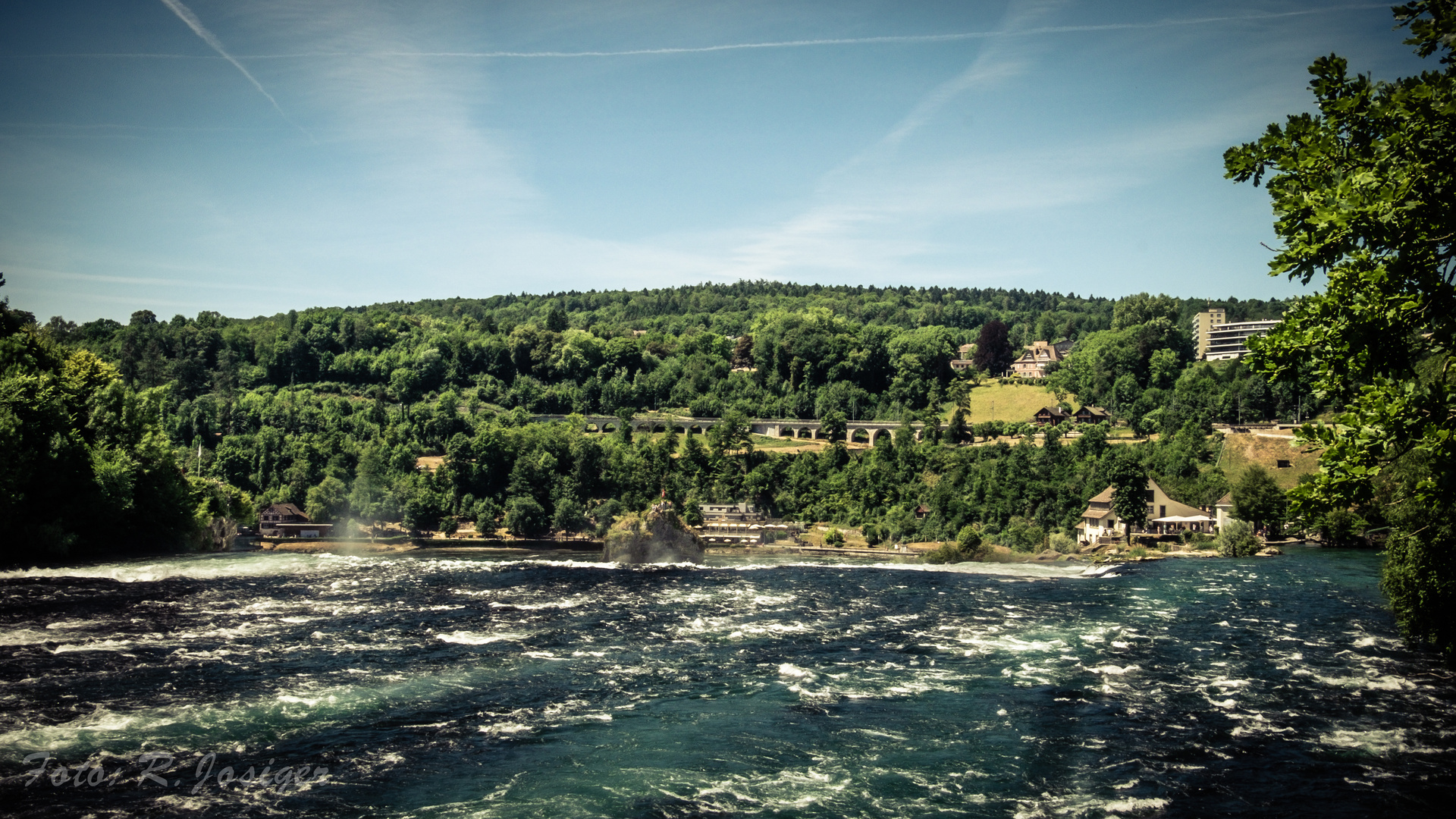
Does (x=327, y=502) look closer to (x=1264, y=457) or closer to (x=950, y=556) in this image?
(x=950, y=556)

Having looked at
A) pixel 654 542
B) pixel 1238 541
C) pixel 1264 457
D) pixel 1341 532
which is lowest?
pixel 654 542

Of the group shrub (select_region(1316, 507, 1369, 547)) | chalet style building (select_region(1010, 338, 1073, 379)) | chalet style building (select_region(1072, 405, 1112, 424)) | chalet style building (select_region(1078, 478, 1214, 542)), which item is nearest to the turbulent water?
shrub (select_region(1316, 507, 1369, 547))

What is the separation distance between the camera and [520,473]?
340 ft

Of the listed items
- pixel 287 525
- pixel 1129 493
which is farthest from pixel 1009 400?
pixel 287 525

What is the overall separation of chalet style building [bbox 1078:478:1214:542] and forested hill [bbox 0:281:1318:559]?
2253 mm

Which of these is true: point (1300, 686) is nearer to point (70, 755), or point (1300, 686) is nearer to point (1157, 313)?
point (70, 755)

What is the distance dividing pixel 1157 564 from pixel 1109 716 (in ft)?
140

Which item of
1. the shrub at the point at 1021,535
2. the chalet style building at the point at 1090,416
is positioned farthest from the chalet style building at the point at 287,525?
the chalet style building at the point at 1090,416

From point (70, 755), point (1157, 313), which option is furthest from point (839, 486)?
point (1157, 313)

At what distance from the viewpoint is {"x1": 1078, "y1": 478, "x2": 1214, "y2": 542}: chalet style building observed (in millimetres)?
78125

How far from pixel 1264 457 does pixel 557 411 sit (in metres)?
99.8

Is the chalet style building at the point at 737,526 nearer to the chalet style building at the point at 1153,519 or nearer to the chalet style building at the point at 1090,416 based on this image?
the chalet style building at the point at 1153,519

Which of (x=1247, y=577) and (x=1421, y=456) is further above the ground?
(x=1421, y=456)

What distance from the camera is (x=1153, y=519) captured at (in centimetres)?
7831
